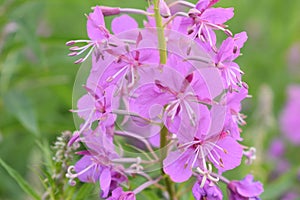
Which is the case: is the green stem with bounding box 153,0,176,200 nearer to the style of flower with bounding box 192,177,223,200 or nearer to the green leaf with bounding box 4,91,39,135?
the style of flower with bounding box 192,177,223,200

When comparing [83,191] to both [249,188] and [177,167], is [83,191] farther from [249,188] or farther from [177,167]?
[249,188]

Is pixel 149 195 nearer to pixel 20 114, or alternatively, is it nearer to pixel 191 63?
pixel 191 63

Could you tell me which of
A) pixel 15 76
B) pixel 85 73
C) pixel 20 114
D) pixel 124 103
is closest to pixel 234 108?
pixel 124 103

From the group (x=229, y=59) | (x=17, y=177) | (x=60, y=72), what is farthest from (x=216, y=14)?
(x=60, y=72)

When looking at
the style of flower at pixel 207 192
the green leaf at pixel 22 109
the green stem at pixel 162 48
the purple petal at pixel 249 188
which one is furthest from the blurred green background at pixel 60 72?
the purple petal at pixel 249 188

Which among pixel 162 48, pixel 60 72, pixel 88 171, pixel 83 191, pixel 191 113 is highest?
pixel 162 48

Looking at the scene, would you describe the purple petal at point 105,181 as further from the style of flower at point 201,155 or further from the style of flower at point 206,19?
the style of flower at point 206,19
